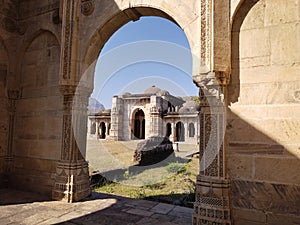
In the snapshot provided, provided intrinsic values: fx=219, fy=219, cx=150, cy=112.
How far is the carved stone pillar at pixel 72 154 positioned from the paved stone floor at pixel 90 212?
21 centimetres

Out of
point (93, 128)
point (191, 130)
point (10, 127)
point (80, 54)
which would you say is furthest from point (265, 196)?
point (93, 128)

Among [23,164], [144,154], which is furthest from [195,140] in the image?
[23,164]

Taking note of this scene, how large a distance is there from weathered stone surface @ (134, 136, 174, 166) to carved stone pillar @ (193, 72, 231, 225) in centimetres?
744

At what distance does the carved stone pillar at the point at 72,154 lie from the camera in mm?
4051

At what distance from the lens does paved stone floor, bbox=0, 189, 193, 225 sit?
3211 mm

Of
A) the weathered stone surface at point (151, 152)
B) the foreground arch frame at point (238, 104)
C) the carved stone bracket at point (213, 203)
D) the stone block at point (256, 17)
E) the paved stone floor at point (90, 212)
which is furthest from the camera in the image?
the weathered stone surface at point (151, 152)

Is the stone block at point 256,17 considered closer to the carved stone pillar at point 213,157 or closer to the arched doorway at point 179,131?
the carved stone pillar at point 213,157

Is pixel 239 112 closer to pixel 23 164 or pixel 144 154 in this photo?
pixel 23 164

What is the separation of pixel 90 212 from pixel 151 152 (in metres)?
7.99

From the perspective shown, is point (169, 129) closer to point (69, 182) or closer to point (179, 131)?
point (179, 131)

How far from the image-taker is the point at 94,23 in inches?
165

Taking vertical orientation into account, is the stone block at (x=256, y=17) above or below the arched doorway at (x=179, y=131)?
Result: above

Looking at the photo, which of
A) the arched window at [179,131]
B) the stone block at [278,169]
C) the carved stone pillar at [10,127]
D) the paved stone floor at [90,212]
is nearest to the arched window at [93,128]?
the arched window at [179,131]

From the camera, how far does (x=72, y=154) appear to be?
4117 mm
